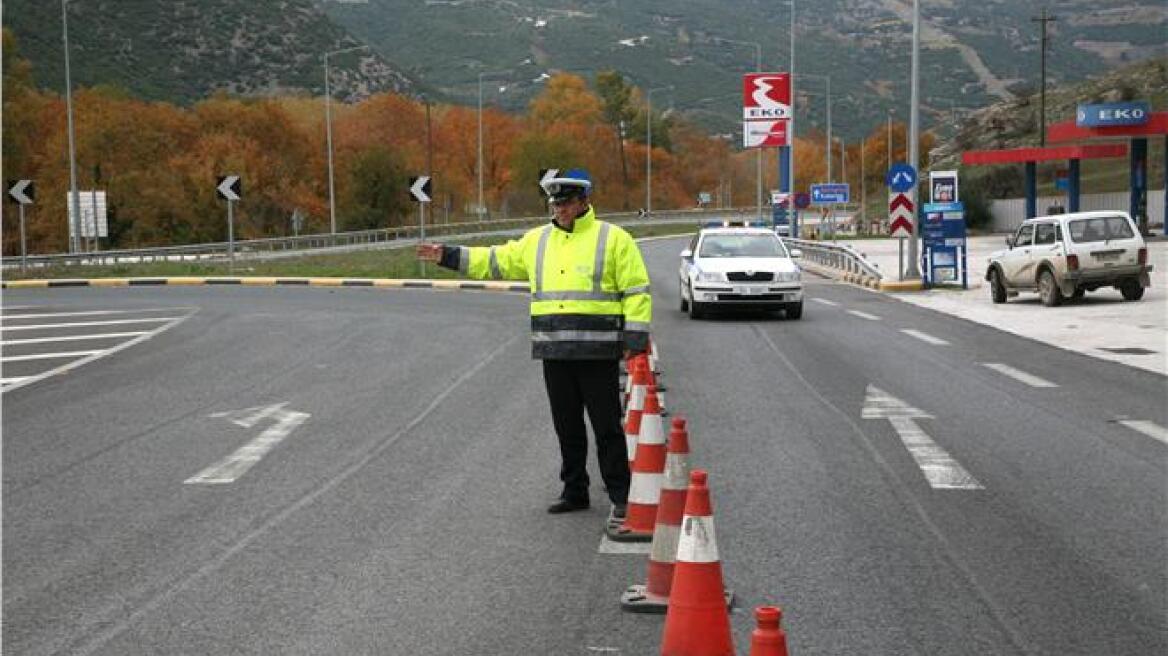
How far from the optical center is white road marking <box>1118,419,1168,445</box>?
11.6 metres

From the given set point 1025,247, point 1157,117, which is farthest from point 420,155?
point 1025,247

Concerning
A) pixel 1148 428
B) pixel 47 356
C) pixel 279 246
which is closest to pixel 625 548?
pixel 1148 428

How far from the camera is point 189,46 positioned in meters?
140

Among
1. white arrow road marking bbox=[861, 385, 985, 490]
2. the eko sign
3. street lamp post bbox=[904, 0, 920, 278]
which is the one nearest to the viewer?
white arrow road marking bbox=[861, 385, 985, 490]

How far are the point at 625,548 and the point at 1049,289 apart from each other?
67.2 feet

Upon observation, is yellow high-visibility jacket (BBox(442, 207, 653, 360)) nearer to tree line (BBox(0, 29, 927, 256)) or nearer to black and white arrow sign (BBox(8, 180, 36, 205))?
black and white arrow sign (BBox(8, 180, 36, 205))

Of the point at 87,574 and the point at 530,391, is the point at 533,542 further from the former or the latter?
the point at 530,391

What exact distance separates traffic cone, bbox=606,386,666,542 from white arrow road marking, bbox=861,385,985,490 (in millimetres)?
2407

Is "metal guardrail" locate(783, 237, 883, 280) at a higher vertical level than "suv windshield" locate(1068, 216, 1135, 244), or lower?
lower

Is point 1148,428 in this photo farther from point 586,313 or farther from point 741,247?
point 741,247

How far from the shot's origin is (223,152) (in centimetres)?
9250

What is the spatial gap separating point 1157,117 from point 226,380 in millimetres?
46248

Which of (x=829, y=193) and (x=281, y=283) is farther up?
(x=829, y=193)

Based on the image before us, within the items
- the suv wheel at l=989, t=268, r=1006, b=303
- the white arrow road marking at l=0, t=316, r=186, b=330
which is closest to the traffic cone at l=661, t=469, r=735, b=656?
the white arrow road marking at l=0, t=316, r=186, b=330
